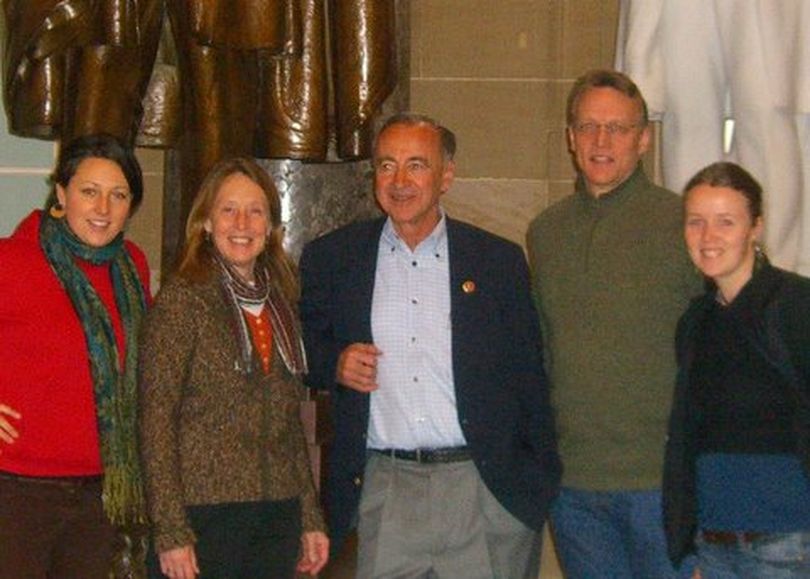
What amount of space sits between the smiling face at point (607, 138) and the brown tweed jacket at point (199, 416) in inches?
33.7

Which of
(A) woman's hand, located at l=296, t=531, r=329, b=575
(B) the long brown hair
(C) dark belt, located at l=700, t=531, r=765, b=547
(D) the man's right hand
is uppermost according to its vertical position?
(B) the long brown hair

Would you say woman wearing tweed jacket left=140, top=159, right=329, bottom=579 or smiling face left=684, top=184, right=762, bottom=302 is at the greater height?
smiling face left=684, top=184, right=762, bottom=302

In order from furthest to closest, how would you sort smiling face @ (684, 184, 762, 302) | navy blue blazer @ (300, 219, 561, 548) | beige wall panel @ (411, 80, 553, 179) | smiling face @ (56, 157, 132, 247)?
beige wall panel @ (411, 80, 553, 179), navy blue blazer @ (300, 219, 561, 548), smiling face @ (56, 157, 132, 247), smiling face @ (684, 184, 762, 302)

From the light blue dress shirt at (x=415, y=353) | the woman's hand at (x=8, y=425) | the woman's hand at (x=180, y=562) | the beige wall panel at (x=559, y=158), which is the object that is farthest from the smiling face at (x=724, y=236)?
the beige wall panel at (x=559, y=158)

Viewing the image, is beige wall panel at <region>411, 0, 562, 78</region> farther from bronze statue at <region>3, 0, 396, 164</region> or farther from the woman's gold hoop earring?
the woman's gold hoop earring

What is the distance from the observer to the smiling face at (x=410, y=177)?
12.3 feet

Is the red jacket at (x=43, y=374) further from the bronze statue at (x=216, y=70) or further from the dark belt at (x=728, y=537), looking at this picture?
the dark belt at (x=728, y=537)

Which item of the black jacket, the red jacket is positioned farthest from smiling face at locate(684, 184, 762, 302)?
the red jacket

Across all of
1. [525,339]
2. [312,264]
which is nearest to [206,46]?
[312,264]

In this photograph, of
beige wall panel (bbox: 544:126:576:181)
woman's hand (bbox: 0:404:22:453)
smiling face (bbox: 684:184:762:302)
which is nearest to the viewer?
smiling face (bbox: 684:184:762:302)

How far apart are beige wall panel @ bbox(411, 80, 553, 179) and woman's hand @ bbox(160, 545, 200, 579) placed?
2560mm

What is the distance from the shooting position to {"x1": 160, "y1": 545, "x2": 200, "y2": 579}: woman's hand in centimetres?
339

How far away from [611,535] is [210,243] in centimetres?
106

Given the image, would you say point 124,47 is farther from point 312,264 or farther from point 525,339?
point 525,339
